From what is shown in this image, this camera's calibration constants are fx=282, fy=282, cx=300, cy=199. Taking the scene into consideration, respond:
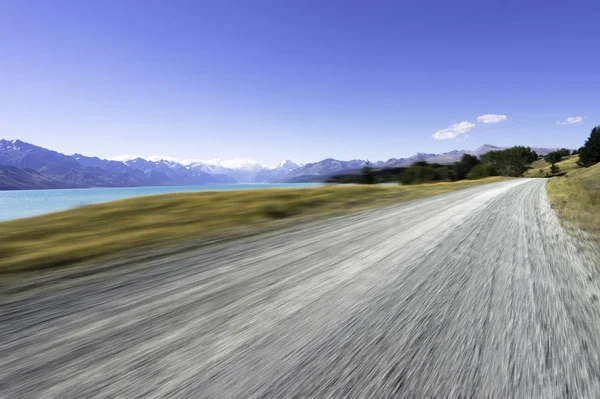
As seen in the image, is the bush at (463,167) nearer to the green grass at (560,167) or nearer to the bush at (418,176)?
the green grass at (560,167)

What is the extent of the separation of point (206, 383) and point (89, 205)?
9635 mm

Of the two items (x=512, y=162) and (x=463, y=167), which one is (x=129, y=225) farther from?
→ (x=512, y=162)

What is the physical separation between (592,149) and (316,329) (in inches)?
3948

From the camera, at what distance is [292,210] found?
10531mm

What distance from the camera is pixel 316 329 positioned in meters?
2.29

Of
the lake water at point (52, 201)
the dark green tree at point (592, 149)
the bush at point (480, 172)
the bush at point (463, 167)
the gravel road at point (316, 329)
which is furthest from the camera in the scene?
the bush at point (463, 167)

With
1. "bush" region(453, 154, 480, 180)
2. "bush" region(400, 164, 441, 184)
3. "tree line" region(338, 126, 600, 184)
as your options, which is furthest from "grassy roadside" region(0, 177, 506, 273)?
"bush" region(453, 154, 480, 180)

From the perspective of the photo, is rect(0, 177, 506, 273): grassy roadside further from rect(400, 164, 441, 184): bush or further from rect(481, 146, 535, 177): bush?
rect(481, 146, 535, 177): bush

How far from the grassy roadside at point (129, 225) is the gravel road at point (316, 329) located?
60.5 inches

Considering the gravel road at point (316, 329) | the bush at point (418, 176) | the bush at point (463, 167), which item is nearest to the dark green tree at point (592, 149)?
the bush at point (463, 167)

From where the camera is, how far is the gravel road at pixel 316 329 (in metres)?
1.68

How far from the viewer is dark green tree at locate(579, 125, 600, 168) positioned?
226 ft

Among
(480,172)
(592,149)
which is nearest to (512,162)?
(592,149)

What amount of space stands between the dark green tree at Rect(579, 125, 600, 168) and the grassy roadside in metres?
91.7
